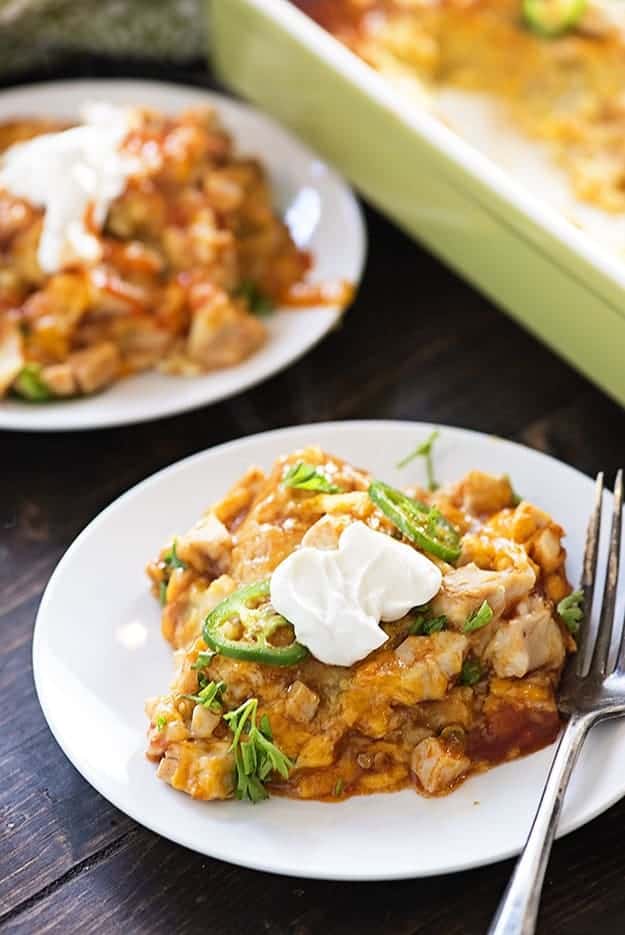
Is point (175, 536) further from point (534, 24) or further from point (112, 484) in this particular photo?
point (534, 24)

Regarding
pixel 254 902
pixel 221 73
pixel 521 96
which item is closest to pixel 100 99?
pixel 221 73

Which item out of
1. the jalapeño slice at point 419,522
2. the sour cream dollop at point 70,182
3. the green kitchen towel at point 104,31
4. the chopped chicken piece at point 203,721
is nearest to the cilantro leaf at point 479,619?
the jalapeño slice at point 419,522

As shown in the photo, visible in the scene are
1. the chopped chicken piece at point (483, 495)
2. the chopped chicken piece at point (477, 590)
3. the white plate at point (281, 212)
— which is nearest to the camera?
the chopped chicken piece at point (477, 590)

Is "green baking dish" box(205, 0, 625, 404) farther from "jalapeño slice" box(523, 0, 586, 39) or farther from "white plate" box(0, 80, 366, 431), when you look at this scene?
"jalapeño slice" box(523, 0, 586, 39)

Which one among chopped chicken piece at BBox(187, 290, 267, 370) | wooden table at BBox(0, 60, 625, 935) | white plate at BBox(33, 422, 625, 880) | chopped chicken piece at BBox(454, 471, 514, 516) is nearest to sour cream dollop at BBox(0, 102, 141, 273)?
chopped chicken piece at BBox(187, 290, 267, 370)

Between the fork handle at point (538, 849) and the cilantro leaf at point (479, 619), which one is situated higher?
the cilantro leaf at point (479, 619)

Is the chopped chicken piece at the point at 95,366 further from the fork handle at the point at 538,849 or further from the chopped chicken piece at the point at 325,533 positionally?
the fork handle at the point at 538,849
